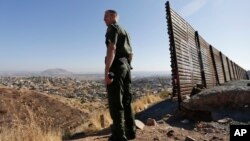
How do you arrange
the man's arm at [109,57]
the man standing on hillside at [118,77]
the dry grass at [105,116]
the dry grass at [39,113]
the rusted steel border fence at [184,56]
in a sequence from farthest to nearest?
the rusted steel border fence at [184,56]
the dry grass at [105,116]
the dry grass at [39,113]
the man standing on hillside at [118,77]
the man's arm at [109,57]

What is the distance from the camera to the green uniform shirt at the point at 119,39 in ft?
17.8

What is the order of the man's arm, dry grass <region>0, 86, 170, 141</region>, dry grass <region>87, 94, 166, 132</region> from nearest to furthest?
1. the man's arm
2. dry grass <region>0, 86, 170, 141</region>
3. dry grass <region>87, 94, 166, 132</region>

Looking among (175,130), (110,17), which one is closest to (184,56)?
(175,130)

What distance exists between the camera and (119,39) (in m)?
5.78

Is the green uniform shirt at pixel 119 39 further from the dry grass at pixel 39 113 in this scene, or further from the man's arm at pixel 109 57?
the dry grass at pixel 39 113

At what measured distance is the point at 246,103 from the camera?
921cm

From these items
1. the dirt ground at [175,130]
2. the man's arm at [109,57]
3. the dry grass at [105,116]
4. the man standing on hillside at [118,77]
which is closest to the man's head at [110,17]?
the man standing on hillside at [118,77]

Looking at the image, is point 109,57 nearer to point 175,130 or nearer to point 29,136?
point 29,136

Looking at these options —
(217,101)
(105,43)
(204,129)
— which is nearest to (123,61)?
(105,43)

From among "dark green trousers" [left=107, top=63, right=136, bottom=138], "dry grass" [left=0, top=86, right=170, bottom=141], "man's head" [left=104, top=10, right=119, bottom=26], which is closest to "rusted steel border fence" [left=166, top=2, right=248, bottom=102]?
"dry grass" [left=0, top=86, right=170, bottom=141]

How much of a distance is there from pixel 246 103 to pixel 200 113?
4.25 feet

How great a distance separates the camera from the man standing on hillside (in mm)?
5336

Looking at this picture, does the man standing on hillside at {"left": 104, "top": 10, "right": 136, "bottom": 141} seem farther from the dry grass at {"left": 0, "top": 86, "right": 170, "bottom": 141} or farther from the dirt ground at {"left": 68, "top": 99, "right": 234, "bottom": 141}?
the dry grass at {"left": 0, "top": 86, "right": 170, "bottom": 141}

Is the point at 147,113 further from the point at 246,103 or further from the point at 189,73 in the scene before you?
the point at 246,103
